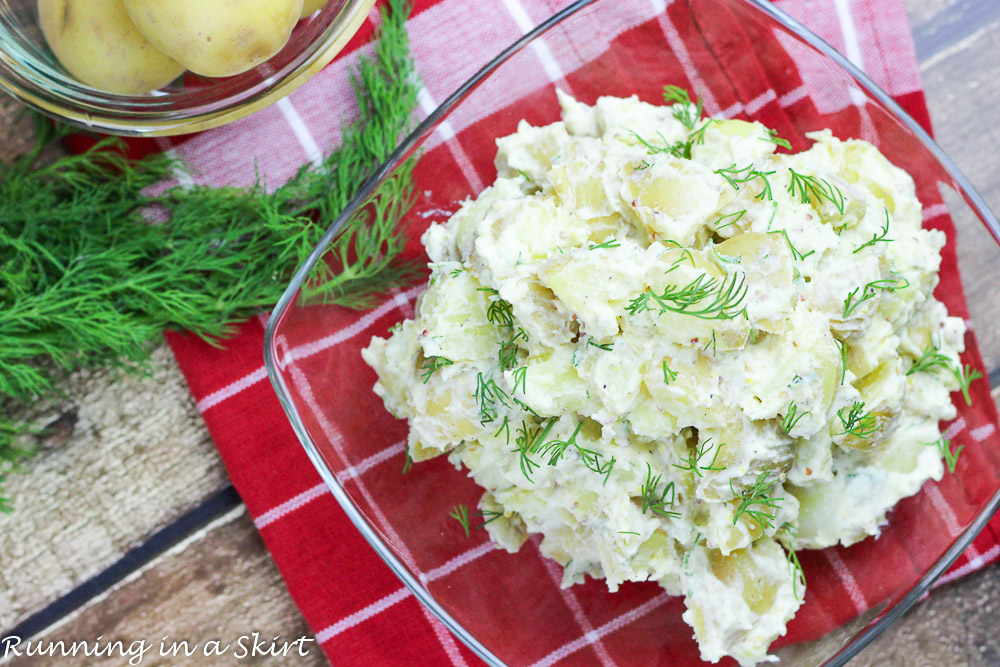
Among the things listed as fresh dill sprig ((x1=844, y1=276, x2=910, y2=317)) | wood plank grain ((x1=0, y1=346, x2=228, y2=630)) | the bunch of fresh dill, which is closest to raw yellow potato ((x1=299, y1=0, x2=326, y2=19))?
the bunch of fresh dill

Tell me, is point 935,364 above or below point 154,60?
below

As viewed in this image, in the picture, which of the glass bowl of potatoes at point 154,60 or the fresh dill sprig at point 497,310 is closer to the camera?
the fresh dill sprig at point 497,310

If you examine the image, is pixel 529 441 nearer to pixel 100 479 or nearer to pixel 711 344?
pixel 711 344

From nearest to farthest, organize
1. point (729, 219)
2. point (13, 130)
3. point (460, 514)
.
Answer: point (729, 219) → point (460, 514) → point (13, 130)

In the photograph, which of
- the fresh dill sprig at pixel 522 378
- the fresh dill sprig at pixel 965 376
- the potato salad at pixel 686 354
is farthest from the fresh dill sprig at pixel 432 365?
the fresh dill sprig at pixel 965 376

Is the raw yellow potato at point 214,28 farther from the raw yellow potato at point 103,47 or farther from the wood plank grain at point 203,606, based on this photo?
the wood plank grain at point 203,606

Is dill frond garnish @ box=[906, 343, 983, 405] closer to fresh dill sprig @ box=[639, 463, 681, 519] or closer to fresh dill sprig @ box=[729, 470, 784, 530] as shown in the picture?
fresh dill sprig @ box=[729, 470, 784, 530]

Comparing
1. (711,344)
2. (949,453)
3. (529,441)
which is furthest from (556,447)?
(949,453)
